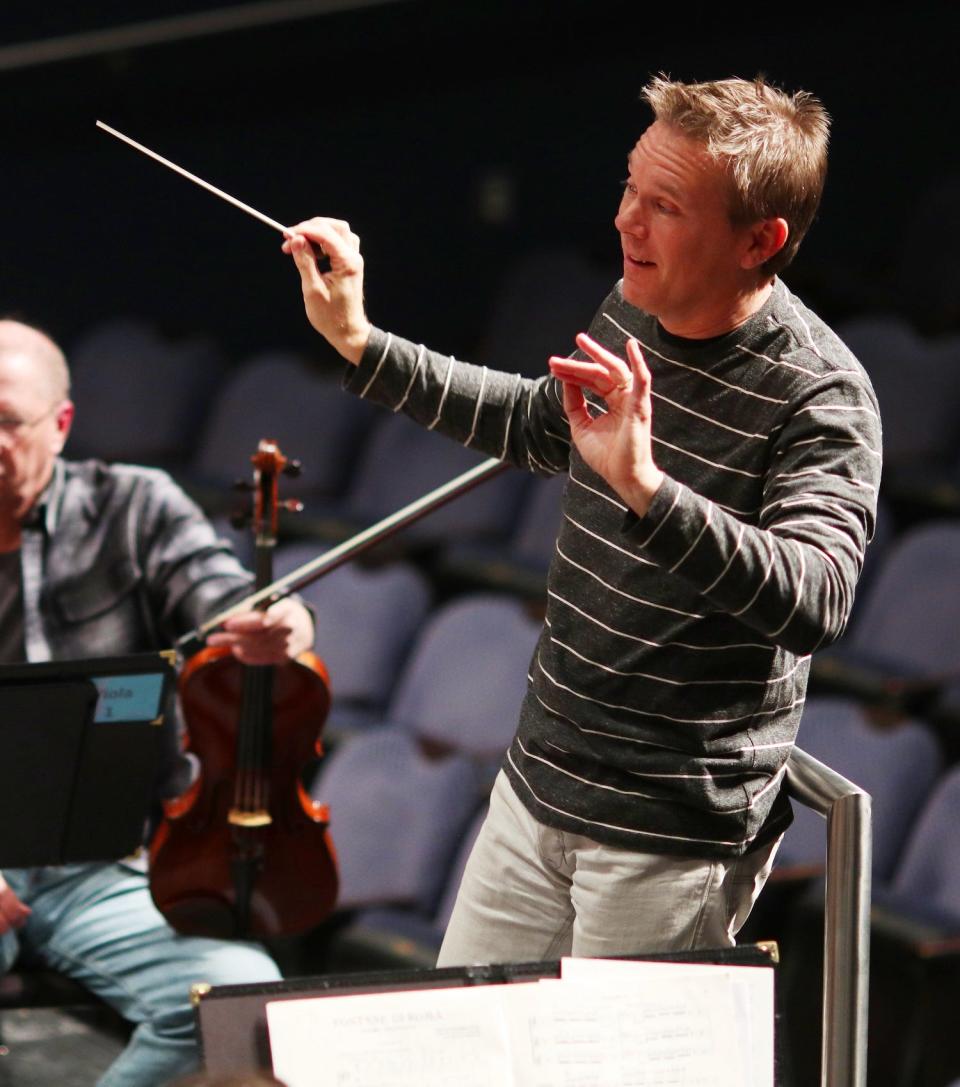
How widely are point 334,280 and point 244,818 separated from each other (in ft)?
2.19

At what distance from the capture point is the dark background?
3461mm

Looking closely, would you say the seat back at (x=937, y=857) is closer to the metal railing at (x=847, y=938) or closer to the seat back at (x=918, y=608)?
the seat back at (x=918, y=608)

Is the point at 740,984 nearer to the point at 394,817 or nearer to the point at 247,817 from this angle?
the point at 247,817

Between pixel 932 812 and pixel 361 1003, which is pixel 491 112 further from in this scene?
pixel 361 1003

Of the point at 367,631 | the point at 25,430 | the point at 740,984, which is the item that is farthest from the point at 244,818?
the point at 367,631

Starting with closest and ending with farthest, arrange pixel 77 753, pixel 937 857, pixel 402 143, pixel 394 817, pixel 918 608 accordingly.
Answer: pixel 77 753, pixel 937 857, pixel 394 817, pixel 918 608, pixel 402 143

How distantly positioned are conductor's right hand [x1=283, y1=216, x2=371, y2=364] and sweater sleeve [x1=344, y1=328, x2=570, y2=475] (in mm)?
20

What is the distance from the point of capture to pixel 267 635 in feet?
5.29

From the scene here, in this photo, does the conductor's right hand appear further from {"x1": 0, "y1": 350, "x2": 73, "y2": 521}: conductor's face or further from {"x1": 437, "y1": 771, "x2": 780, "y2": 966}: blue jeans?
{"x1": 0, "y1": 350, "x2": 73, "y2": 521}: conductor's face

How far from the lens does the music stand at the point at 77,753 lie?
1.42 m

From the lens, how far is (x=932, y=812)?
207 cm

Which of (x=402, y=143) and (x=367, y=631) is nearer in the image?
(x=367, y=631)

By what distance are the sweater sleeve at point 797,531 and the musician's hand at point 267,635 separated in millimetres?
679

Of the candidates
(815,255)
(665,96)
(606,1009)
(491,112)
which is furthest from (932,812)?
(491,112)
